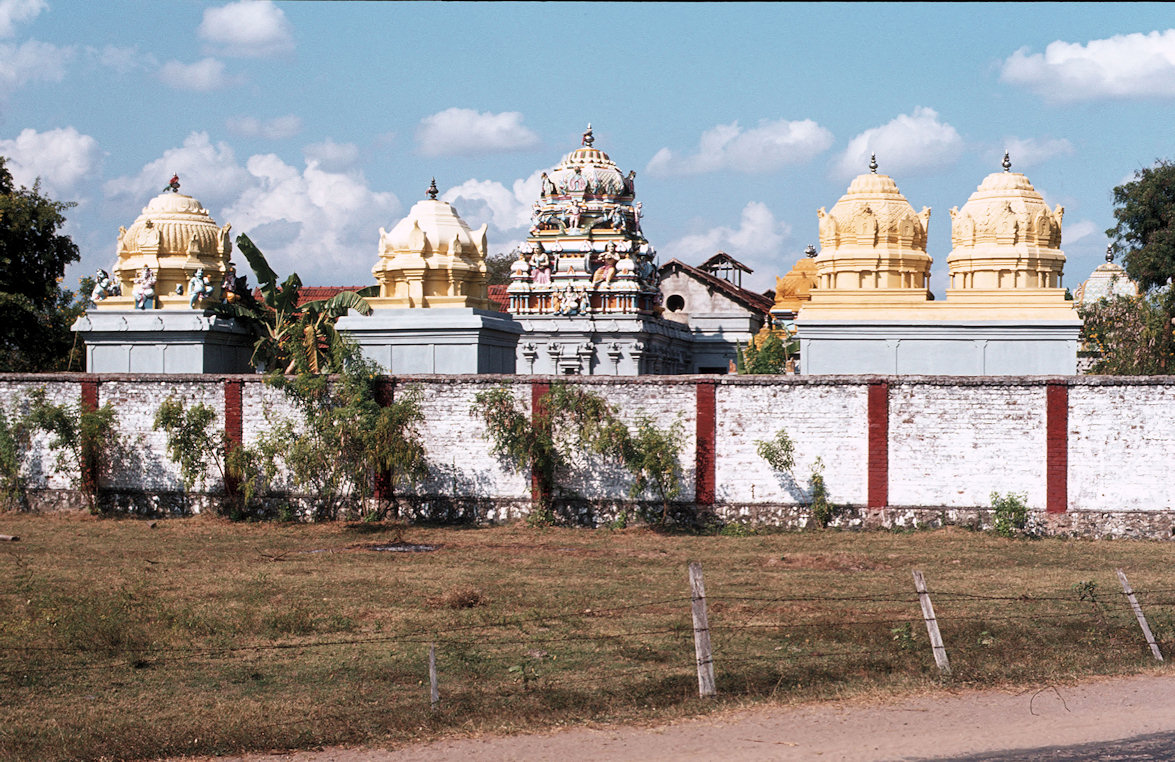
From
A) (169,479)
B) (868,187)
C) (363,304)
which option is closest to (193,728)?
(169,479)

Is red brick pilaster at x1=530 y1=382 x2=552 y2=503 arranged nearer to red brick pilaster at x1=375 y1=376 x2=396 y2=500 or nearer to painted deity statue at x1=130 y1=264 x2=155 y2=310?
red brick pilaster at x1=375 y1=376 x2=396 y2=500

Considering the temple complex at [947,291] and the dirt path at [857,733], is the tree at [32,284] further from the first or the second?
the dirt path at [857,733]

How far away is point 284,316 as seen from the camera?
29.0 metres

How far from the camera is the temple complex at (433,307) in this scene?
27734 mm

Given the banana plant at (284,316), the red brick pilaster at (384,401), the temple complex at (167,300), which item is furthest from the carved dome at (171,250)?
the red brick pilaster at (384,401)

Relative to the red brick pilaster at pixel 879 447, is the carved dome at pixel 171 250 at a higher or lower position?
higher

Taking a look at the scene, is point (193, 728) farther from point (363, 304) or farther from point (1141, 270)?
point (1141, 270)

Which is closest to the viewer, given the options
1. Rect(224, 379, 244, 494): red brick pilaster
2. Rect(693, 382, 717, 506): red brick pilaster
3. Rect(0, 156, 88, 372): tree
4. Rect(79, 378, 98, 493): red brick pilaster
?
Rect(693, 382, 717, 506): red brick pilaster

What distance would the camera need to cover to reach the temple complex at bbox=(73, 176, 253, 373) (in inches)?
1153

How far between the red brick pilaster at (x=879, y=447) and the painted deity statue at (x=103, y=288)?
18.5 m

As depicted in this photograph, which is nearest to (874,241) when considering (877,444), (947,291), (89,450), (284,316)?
(947,291)

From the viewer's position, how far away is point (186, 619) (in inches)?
580

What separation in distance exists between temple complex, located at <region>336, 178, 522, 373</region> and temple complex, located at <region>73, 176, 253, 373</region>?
327 cm

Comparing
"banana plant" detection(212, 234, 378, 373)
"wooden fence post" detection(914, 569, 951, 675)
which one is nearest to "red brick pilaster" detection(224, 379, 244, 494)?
"banana plant" detection(212, 234, 378, 373)
